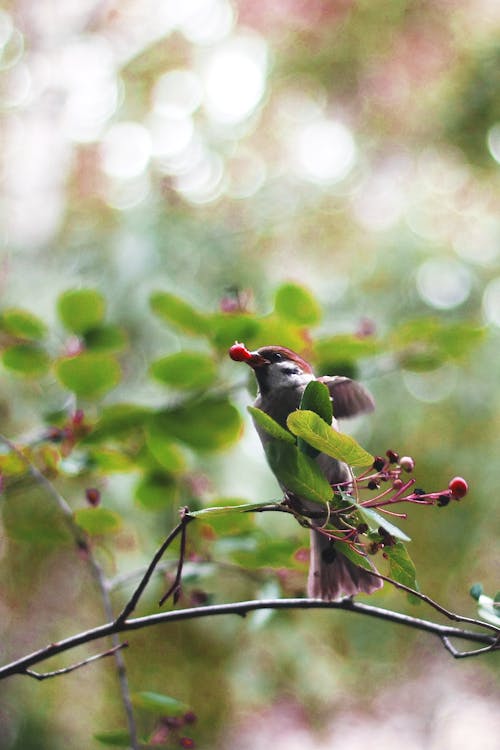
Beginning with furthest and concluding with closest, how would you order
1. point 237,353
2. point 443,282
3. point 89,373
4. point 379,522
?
1. point 443,282
2. point 89,373
3. point 237,353
4. point 379,522

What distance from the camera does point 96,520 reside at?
1.30 metres

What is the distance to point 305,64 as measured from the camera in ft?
14.6

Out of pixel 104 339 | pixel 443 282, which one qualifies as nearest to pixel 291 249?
pixel 443 282


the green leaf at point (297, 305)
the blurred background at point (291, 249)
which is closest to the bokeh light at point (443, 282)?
the blurred background at point (291, 249)

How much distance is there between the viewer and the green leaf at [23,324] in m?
1.45

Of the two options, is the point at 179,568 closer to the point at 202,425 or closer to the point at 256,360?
the point at 256,360

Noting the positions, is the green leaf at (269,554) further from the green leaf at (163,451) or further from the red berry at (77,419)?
the red berry at (77,419)

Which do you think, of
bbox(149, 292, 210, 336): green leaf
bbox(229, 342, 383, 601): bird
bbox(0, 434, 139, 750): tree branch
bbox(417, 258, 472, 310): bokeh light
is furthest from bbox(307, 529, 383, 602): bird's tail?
bbox(417, 258, 472, 310): bokeh light

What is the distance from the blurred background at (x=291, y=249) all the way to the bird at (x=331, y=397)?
1.39m

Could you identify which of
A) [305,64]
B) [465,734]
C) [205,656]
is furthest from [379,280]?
[465,734]

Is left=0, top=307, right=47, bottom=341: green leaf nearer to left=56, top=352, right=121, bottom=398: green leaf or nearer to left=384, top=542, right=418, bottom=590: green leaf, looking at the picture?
left=56, top=352, right=121, bottom=398: green leaf

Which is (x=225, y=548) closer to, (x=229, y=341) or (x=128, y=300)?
(x=229, y=341)

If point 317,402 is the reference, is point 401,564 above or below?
below

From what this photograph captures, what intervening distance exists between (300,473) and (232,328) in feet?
1.94
